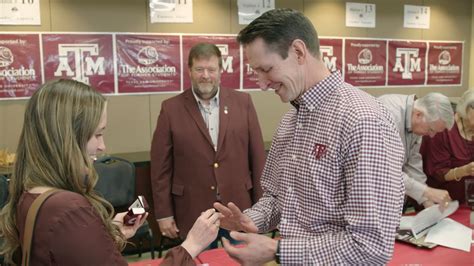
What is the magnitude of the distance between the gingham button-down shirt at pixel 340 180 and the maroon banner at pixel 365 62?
4620 millimetres

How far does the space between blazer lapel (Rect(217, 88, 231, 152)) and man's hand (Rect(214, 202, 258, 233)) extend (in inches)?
48.5

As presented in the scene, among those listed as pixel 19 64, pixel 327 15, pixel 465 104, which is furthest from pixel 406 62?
pixel 19 64

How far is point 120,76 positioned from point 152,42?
19.0 inches

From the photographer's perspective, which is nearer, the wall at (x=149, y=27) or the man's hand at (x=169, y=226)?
the man's hand at (x=169, y=226)

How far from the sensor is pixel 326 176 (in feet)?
4.36

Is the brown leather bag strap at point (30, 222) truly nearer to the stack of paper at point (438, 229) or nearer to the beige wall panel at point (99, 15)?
the stack of paper at point (438, 229)

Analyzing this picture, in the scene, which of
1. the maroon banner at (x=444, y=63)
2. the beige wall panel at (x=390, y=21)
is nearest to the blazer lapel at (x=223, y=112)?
the beige wall panel at (x=390, y=21)

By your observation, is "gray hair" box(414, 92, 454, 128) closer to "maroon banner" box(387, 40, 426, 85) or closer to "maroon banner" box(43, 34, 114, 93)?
"maroon banner" box(43, 34, 114, 93)

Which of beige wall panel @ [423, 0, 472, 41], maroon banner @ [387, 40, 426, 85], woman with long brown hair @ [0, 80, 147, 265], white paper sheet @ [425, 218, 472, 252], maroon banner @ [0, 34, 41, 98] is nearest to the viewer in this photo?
woman with long brown hair @ [0, 80, 147, 265]

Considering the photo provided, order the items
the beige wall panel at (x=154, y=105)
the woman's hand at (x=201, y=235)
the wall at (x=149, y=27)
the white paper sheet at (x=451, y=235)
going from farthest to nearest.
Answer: the beige wall panel at (x=154, y=105), the wall at (x=149, y=27), the white paper sheet at (x=451, y=235), the woman's hand at (x=201, y=235)

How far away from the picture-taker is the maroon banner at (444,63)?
6.57 m

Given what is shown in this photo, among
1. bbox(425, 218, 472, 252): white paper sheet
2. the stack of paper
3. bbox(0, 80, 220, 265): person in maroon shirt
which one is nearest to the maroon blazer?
the stack of paper

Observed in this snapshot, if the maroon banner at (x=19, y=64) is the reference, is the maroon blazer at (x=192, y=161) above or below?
below

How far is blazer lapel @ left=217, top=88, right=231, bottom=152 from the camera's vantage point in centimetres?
300
